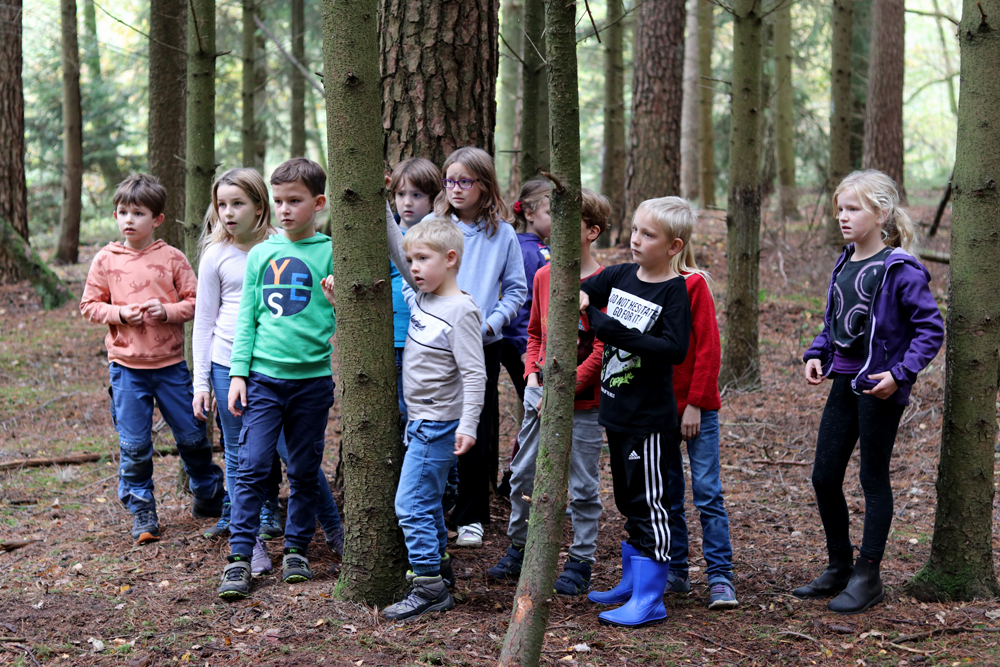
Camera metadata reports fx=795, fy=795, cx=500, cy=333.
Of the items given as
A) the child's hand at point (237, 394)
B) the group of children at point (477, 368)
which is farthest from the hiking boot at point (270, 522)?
the child's hand at point (237, 394)

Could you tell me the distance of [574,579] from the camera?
3721 millimetres

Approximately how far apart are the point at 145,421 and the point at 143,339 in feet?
1.48

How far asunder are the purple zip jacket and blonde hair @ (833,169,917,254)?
0.13m

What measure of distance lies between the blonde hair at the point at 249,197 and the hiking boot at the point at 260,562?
5.08 ft

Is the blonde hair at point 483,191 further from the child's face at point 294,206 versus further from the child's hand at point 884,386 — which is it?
the child's hand at point 884,386

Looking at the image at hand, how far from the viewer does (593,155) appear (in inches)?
1005

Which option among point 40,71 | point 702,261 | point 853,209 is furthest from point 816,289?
point 40,71

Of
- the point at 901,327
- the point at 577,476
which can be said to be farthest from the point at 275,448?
the point at 901,327

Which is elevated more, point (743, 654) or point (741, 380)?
point (741, 380)

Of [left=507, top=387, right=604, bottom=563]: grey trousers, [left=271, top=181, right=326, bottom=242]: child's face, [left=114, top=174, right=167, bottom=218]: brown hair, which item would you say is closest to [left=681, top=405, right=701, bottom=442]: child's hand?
[left=507, top=387, right=604, bottom=563]: grey trousers

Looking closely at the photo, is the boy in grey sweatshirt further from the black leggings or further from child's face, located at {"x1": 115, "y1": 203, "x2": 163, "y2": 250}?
child's face, located at {"x1": 115, "y1": 203, "x2": 163, "y2": 250}

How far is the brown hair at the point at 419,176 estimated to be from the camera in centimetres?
416

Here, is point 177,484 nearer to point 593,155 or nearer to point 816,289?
point 816,289

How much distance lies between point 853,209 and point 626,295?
3.40ft
